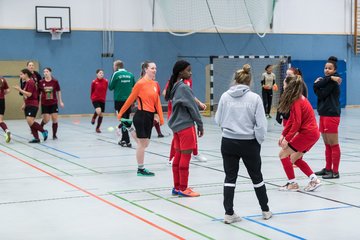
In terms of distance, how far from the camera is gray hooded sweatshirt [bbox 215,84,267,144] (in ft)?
20.2

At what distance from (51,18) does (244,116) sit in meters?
17.9

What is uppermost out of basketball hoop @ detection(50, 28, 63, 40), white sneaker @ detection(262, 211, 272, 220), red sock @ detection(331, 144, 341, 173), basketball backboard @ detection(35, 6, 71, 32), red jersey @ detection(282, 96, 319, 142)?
basketball backboard @ detection(35, 6, 71, 32)

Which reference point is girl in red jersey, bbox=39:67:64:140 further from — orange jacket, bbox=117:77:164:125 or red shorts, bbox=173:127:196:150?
red shorts, bbox=173:127:196:150

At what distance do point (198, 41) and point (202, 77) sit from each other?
1.53 m

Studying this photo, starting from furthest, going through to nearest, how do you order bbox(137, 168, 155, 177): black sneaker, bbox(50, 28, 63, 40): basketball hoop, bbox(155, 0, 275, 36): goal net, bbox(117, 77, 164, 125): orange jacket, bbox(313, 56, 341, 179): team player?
bbox(50, 28, 63, 40): basketball hoop < bbox(155, 0, 275, 36): goal net < bbox(137, 168, 155, 177): black sneaker < bbox(117, 77, 164, 125): orange jacket < bbox(313, 56, 341, 179): team player

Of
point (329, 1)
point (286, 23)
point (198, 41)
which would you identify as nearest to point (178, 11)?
point (198, 41)

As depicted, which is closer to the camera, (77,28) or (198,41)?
(77,28)

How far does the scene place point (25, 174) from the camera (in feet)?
31.5

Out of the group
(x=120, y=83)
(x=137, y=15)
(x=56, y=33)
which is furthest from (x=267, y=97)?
(x=120, y=83)

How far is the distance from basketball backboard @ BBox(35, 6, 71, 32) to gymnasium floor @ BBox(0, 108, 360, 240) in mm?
11344

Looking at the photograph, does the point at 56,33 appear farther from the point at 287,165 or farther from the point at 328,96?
the point at 287,165

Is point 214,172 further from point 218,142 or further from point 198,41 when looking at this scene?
point 198,41

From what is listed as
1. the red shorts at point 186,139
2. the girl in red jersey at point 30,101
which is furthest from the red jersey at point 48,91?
the red shorts at point 186,139

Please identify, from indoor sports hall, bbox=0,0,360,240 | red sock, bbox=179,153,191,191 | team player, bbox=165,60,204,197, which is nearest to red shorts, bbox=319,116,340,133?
indoor sports hall, bbox=0,0,360,240
